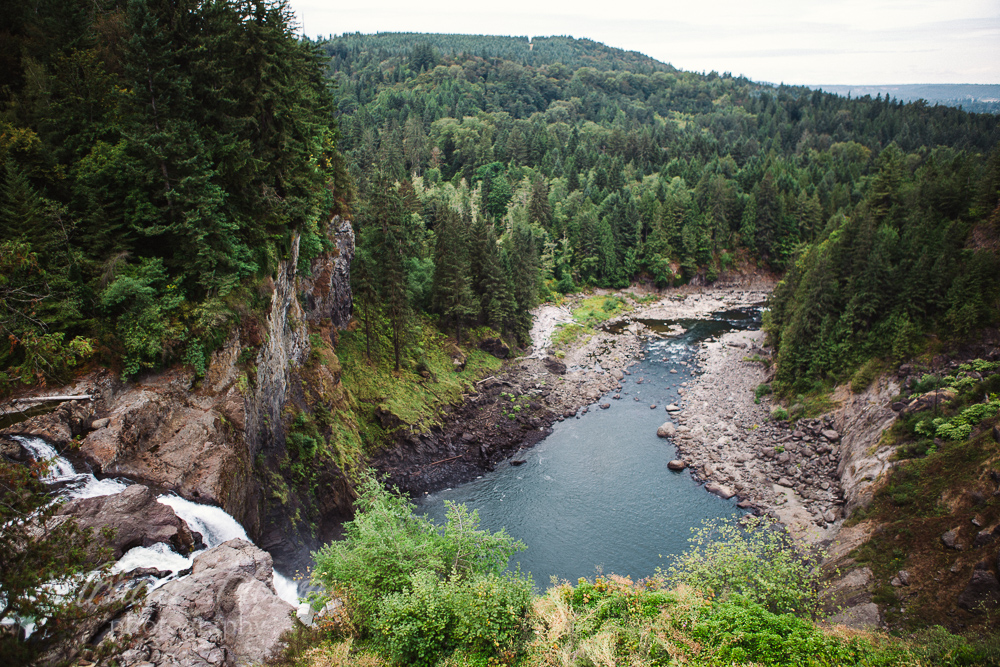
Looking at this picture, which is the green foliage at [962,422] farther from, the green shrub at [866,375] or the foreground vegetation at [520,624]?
the foreground vegetation at [520,624]

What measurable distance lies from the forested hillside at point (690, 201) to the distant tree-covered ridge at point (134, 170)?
1930 cm

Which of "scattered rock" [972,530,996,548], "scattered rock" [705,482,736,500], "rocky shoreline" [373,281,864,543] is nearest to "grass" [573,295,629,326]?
"rocky shoreline" [373,281,864,543]

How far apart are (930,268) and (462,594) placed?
4467 cm

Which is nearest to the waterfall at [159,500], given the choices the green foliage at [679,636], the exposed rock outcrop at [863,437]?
the green foliage at [679,636]

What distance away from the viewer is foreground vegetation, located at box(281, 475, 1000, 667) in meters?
14.9

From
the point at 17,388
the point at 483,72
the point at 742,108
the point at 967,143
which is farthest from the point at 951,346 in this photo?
the point at 483,72

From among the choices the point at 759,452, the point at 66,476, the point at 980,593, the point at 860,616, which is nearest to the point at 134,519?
the point at 66,476

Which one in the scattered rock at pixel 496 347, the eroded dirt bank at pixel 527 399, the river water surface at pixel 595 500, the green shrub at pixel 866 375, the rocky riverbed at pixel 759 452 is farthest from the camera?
the scattered rock at pixel 496 347

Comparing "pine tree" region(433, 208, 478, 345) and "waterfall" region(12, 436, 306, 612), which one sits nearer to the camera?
"waterfall" region(12, 436, 306, 612)

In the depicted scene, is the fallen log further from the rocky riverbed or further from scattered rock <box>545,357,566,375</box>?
scattered rock <box>545,357,566,375</box>

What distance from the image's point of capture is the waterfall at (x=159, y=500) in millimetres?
17188

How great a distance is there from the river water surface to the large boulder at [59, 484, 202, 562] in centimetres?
2005

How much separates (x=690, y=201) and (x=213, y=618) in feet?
324

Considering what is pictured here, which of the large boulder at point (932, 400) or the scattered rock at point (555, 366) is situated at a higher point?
the large boulder at point (932, 400)
